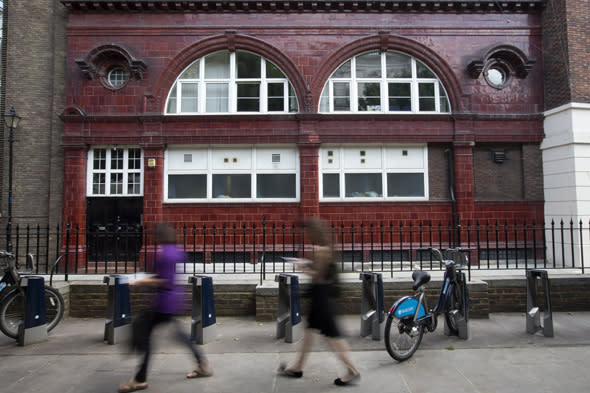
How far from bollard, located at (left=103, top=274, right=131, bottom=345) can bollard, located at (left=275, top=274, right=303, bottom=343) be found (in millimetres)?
2285

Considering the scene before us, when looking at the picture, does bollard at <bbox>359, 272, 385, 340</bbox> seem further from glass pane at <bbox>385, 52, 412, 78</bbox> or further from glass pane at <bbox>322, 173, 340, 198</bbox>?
glass pane at <bbox>385, 52, 412, 78</bbox>

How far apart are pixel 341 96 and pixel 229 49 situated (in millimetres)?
3902

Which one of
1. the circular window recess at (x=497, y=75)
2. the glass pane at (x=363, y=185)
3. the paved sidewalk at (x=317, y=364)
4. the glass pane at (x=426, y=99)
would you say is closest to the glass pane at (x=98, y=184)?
the paved sidewalk at (x=317, y=364)

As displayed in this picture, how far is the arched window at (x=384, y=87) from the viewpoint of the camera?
13141 millimetres

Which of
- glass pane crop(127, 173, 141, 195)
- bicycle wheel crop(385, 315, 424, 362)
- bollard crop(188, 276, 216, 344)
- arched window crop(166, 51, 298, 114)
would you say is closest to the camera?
bicycle wheel crop(385, 315, 424, 362)

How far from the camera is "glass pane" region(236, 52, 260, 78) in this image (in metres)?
13.2

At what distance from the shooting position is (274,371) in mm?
5008

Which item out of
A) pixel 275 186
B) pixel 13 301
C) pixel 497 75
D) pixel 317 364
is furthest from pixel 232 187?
pixel 497 75

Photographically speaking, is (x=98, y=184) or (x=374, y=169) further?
(x=374, y=169)

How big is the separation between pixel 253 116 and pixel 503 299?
335 inches

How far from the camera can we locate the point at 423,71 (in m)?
13.3

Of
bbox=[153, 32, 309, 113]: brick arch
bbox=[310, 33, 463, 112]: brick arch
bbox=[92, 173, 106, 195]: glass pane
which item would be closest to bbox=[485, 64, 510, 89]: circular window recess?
bbox=[310, 33, 463, 112]: brick arch

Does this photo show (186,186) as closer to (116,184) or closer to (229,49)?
(116,184)

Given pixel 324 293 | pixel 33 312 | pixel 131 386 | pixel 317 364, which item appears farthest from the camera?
pixel 33 312
